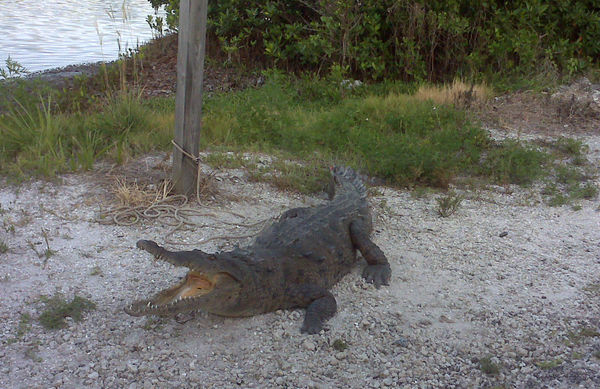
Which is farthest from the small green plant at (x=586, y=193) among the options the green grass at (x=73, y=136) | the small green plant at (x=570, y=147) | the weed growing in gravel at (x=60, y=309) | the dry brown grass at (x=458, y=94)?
the weed growing in gravel at (x=60, y=309)

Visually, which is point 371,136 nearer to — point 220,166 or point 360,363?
point 220,166

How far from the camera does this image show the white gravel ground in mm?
3297

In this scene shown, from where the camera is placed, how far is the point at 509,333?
3777mm

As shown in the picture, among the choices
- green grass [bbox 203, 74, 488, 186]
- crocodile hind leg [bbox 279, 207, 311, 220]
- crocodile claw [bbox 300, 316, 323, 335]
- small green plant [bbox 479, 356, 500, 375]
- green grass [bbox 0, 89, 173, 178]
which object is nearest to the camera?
small green plant [bbox 479, 356, 500, 375]

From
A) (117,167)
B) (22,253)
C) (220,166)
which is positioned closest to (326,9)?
(220,166)

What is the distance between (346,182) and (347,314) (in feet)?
6.38

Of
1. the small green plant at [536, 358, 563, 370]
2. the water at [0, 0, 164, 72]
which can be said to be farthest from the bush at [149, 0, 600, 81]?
the small green plant at [536, 358, 563, 370]

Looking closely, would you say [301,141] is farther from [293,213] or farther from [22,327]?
[22,327]

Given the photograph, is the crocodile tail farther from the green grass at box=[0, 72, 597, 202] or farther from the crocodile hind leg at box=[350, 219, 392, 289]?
the crocodile hind leg at box=[350, 219, 392, 289]

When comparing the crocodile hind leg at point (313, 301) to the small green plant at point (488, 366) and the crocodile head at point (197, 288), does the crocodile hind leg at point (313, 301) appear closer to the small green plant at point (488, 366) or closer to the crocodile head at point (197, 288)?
the crocodile head at point (197, 288)

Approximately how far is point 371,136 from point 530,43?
442 cm

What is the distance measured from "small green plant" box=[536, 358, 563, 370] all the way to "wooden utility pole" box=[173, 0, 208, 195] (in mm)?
3421

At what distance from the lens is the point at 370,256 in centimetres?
467

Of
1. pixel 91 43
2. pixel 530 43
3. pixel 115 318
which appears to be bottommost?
pixel 91 43
